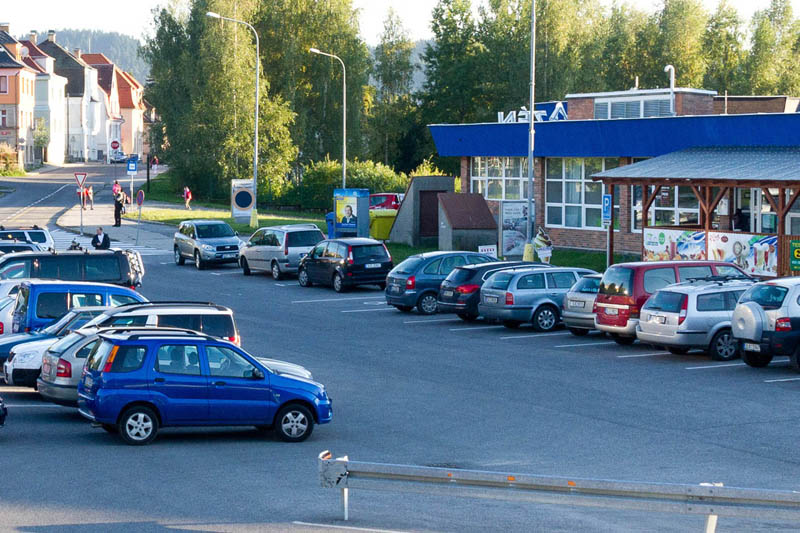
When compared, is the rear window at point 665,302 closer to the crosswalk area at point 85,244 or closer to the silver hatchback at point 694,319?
the silver hatchback at point 694,319

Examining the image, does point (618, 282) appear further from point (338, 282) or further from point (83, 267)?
point (338, 282)

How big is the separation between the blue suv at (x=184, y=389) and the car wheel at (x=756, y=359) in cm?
933

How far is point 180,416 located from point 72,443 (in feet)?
4.59

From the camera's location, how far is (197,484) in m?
11.8

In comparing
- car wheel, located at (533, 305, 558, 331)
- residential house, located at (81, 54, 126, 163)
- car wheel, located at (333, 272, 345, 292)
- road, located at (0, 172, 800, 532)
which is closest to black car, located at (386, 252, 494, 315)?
car wheel, located at (533, 305, 558, 331)

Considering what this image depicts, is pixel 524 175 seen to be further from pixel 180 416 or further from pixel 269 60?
pixel 269 60

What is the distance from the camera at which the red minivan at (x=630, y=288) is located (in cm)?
2364

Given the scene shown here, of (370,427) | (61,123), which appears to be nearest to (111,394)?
(370,427)

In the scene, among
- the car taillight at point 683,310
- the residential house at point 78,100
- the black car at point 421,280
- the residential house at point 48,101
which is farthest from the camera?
the residential house at point 78,100

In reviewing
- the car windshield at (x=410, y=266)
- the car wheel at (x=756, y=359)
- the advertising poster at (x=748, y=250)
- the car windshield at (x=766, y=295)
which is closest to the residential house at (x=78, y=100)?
the car windshield at (x=410, y=266)

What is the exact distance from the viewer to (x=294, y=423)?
14.7 m

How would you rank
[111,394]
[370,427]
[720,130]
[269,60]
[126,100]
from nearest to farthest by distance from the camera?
[111,394] < [370,427] < [720,130] < [269,60] < [126,100]

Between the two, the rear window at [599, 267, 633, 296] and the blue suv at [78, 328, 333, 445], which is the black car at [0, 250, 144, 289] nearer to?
the blue suv at [78, 328, 333, 445]

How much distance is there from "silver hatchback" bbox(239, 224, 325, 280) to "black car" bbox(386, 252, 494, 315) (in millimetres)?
8459
